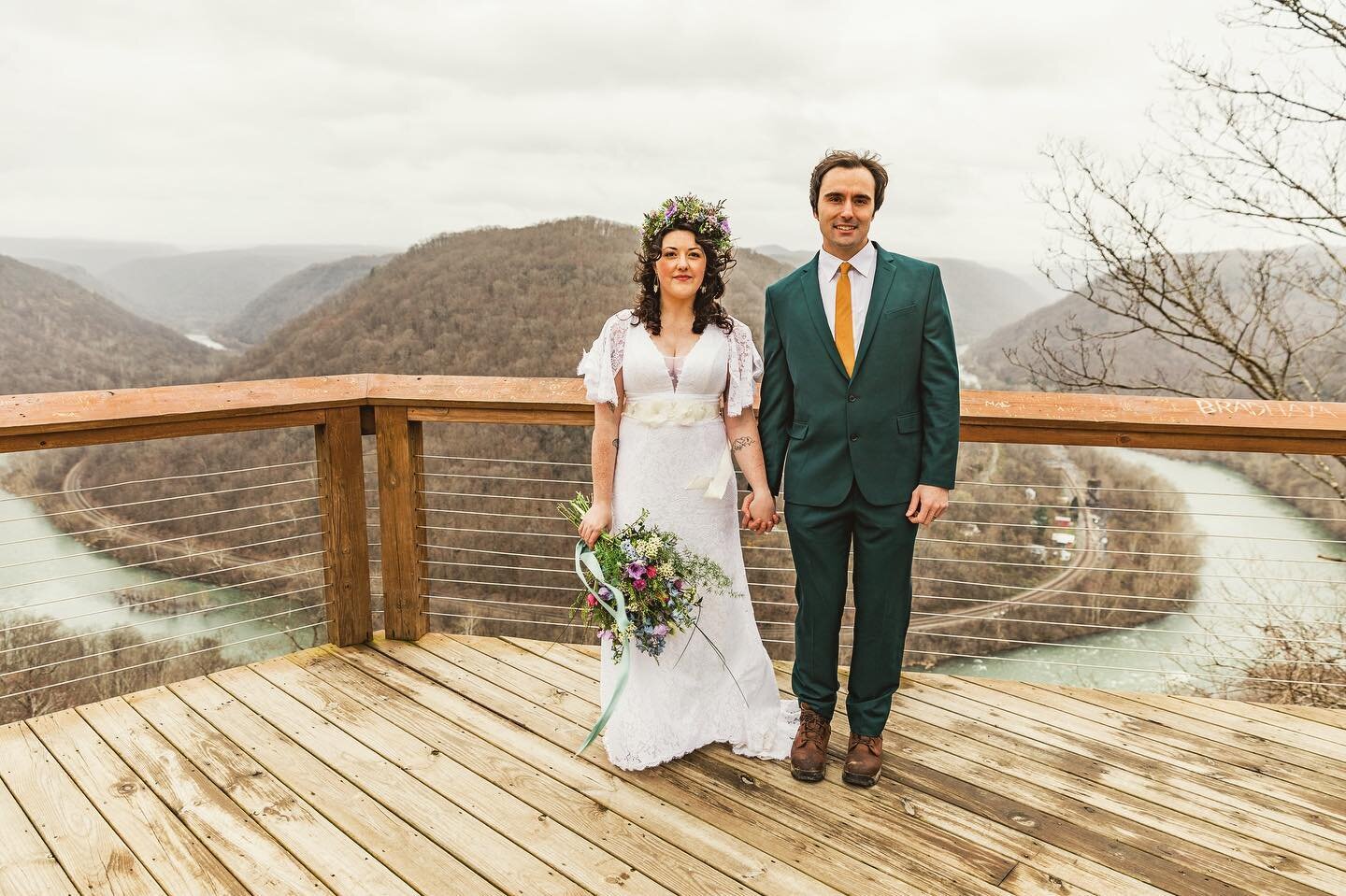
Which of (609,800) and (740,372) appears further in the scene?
(740,372)

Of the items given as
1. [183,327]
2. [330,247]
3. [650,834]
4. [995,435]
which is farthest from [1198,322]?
[330,247]

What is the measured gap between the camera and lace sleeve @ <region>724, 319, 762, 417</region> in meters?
2.38

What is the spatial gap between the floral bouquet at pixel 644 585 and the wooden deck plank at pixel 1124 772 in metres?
1.03

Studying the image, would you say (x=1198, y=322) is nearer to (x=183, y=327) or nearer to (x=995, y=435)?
(x=995, y=435)

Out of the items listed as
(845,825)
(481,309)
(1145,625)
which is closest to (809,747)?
(845,825)

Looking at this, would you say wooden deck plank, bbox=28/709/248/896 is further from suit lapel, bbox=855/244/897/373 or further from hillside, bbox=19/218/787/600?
hillside, bbox=19/218/787/600

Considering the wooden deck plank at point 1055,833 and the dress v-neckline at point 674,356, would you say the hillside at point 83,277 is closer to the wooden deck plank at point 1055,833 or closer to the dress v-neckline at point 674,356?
the dress v-neckline at point 674,356

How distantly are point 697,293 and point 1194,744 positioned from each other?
7.07ft

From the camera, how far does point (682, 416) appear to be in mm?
2359

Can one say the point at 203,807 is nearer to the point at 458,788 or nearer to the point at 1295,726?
the point at 458,788

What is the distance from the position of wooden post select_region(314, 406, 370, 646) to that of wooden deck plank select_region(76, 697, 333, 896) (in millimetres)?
743

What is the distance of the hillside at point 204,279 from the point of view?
4800cm

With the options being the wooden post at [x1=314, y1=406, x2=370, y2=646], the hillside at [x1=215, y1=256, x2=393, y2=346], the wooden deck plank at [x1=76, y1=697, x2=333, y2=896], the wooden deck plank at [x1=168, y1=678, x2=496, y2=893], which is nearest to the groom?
the wooden deck plank at [x1=168, y1=678, x2=496, y2=893]

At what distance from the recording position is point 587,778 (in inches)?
92.6
